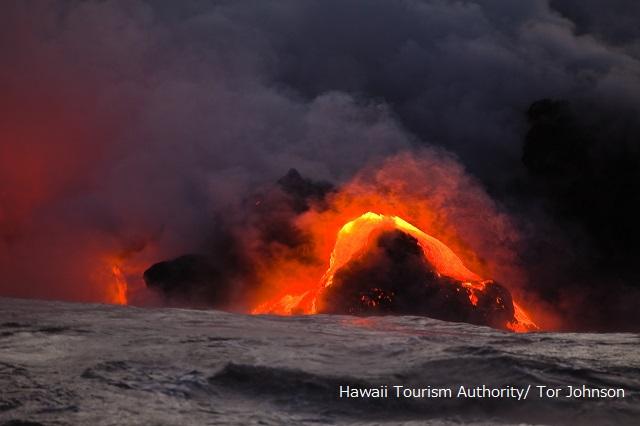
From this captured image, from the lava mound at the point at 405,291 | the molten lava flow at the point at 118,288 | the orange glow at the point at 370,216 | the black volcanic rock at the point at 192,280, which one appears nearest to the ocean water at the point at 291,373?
the lava mound at the point at 405,291

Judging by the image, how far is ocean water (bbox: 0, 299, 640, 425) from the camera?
2.87 metres

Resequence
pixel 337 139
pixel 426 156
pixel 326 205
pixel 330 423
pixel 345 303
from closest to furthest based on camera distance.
Answer: pixel 330 423 → pixel 345 303 → pixel 326 205 → pixel 426 156 → pixel 337 139

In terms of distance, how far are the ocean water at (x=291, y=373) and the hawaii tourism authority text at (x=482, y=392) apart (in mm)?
13

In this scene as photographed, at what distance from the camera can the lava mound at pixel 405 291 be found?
8.72 metres

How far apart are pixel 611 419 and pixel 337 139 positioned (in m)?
10.0

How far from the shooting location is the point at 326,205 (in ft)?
35.1

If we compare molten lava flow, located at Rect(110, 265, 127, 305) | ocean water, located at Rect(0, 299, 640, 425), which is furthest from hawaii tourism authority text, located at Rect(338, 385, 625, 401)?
molten lava flow, located at Rect(110, 265, 127, 305)

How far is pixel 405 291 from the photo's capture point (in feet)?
29.0

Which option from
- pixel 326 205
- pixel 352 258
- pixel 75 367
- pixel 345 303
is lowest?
pixel 75 367

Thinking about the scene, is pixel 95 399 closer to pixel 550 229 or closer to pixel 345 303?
pixel 345 303

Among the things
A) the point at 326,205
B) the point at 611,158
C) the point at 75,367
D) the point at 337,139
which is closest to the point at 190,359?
the point at 75,367

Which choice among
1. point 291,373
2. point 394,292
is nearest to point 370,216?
point 394,292

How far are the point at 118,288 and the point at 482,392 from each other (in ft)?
30.6

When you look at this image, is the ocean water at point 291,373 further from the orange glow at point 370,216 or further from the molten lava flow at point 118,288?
the molten lava flow at point 118,288
